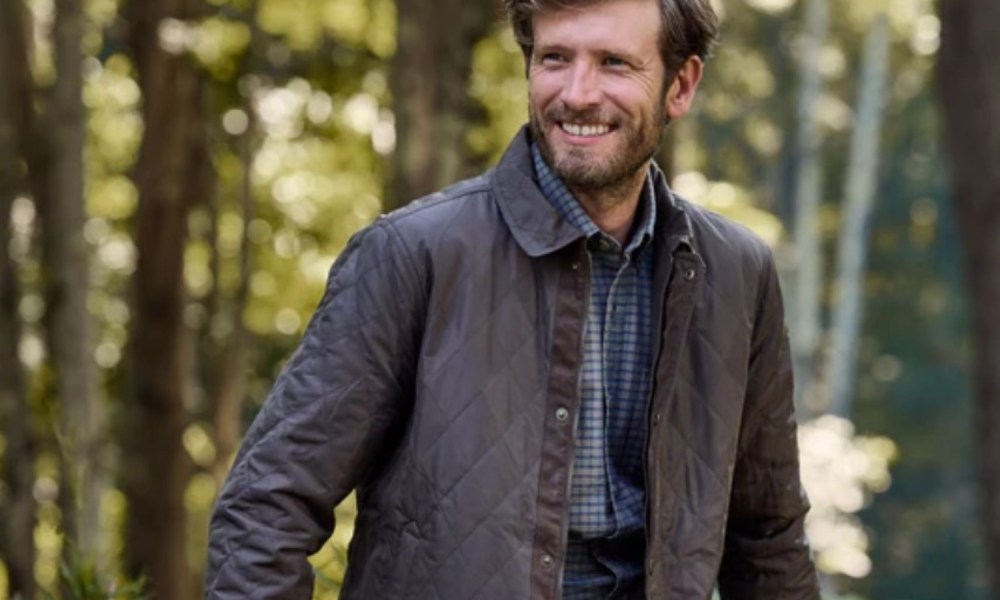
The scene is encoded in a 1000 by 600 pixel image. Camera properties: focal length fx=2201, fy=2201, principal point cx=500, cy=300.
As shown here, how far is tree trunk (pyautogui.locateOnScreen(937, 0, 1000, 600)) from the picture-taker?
10688 mm

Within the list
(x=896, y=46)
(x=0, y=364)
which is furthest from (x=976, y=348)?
(x=896, y=46)

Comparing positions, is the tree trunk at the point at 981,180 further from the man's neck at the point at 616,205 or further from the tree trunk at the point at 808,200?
the tree trunk at the point at 808,200

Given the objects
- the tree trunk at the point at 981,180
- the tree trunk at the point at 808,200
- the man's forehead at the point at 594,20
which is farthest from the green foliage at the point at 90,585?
the tree trunk at the point at 808,200

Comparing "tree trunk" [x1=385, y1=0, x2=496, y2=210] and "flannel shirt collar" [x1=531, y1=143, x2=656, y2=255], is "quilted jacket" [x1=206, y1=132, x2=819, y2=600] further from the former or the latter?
"tree trunk" [x1=385, y1=0, x2=496, y2=210]

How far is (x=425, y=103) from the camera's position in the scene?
32.0 ft

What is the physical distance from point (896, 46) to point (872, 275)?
363 inches

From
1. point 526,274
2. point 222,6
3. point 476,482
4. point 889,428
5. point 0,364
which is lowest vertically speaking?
point 889,428

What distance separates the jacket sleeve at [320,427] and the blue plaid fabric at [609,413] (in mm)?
315

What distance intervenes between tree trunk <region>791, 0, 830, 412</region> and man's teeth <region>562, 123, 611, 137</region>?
24.6 meters

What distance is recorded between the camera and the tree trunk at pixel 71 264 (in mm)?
10922

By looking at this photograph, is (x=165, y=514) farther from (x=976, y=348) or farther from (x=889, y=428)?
(x=889, y=428)

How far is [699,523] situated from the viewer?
3.74 m

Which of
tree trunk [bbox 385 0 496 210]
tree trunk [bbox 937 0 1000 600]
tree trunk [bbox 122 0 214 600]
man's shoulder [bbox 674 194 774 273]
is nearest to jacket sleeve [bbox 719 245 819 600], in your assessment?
man's shoulder [bbox 674 194 774 273]

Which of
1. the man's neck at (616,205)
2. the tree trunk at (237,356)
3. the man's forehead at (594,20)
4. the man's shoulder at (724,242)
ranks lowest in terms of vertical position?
the tree trunk at (237,356)
